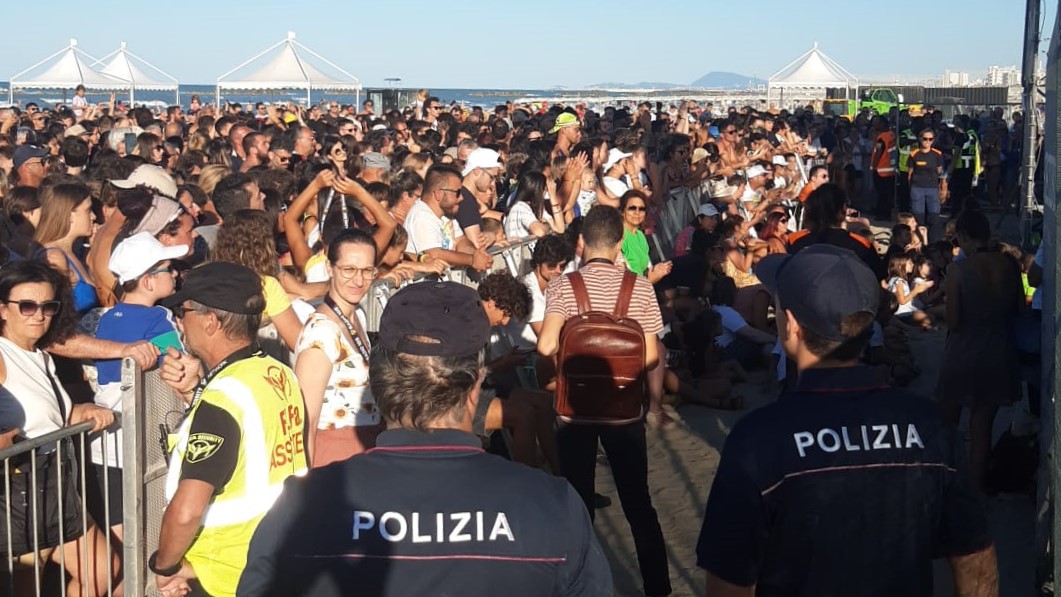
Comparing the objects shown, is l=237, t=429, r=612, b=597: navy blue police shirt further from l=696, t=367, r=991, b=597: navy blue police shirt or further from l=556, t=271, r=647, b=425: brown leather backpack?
l=556, t=271, r=647, b=425: brown leather backpack

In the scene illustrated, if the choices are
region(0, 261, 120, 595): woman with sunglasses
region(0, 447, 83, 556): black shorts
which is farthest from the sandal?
region(0, 447, 83, 556): black shorts

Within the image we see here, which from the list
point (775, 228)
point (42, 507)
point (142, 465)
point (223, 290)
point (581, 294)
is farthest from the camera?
point (775, 228)

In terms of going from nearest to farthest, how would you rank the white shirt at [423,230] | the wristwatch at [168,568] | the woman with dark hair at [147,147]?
the wristwatch at [168,568], the white shirt at [423,230], the woman with dark hair at [147,147]

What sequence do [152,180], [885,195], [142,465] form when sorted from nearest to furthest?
[142,465] → [152,180] → [885,195]

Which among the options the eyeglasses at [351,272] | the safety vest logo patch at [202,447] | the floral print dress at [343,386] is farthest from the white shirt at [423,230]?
the safety vest logo patch at [202,447]

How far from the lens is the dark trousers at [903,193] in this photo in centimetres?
2261

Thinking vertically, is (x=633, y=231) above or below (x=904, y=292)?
above

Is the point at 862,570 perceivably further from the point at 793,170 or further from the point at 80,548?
the point at 793,170

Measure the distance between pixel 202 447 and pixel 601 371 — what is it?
8.12 ft

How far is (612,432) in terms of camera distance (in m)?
5.63

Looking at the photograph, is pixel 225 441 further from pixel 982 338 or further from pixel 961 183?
pixel 961 183

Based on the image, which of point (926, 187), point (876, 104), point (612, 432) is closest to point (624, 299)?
point (612, 432)

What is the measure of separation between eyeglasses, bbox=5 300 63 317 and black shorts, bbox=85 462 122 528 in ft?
2.22

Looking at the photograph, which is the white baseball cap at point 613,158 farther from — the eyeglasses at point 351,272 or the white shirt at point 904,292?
the eyeglasses at point 351,272
